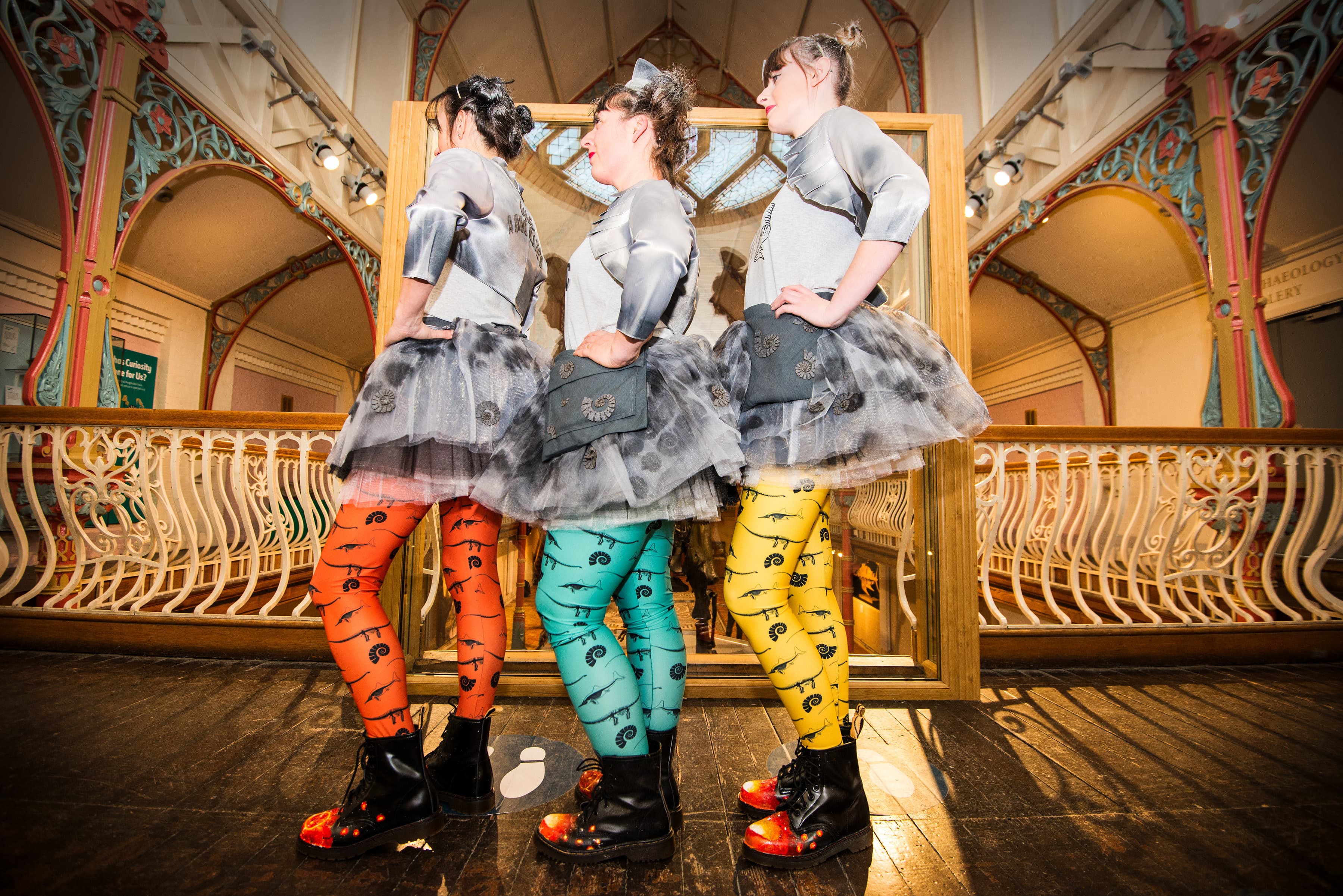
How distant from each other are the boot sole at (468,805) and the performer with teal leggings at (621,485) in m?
0.20

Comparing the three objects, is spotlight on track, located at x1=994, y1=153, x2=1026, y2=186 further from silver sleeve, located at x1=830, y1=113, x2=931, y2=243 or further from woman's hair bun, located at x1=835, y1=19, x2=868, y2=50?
silver sleeve, located at x1=830, y1=113, x2=931, y2=243

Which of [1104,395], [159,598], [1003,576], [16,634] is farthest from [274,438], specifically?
[1104,395]

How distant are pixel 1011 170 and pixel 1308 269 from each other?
8.62ft

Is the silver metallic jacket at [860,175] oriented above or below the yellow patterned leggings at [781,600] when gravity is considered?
above

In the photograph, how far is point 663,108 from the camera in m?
1.07

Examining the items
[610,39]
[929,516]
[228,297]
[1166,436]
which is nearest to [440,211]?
[929,516]

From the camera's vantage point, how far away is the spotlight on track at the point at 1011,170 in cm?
496

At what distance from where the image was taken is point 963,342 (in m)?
1.83

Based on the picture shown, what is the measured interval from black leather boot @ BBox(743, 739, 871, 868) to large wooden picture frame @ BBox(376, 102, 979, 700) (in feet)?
2.57

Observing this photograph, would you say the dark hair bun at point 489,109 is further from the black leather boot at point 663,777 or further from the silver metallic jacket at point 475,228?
the black leather boot at point 663,777

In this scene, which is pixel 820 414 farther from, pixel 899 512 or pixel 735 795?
pixel 899 512

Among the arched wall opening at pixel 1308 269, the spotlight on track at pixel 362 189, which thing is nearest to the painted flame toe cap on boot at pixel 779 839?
the arched wall opening at pixel 1308 269

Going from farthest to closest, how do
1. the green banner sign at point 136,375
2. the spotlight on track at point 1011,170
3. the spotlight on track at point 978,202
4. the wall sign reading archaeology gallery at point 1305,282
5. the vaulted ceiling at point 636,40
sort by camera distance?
1. the green banner sign at point 136,375
2. the vaulted ceiling at point 636,40
3. the spotlight on track at point 978,202
4. the spotlight on track at point 1011,170
5. the wall sign reading archaeology gallery at point 1305,282

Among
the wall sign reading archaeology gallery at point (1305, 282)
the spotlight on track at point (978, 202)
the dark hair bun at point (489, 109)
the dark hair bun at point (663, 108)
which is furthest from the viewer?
the spotlight on track at point (978, 202)
